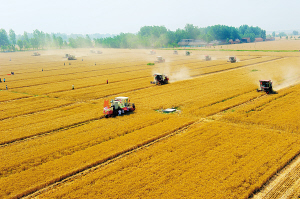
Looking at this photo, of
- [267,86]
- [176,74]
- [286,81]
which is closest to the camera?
[267,86]

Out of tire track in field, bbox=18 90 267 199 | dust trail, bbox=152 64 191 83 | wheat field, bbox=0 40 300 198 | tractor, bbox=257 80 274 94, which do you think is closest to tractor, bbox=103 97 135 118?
wheat field, bbox=0 40 300 198

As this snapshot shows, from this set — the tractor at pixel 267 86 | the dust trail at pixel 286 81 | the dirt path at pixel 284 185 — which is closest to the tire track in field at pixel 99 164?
the dirt path at pixel 284 185

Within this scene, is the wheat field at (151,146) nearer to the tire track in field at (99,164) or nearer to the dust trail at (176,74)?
the tire track in field at (99,164)

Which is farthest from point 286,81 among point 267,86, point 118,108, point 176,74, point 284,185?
point 284,185

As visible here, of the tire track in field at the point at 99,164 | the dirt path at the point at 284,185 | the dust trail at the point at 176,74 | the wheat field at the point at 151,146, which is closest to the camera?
the dirt path at the point at 284,185

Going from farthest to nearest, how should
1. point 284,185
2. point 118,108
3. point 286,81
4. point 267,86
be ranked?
point 286,81
point 267,86
point 118,108
point 284,185

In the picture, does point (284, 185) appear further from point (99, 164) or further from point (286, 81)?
point (286, 81)

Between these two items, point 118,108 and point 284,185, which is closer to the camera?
point 284,185

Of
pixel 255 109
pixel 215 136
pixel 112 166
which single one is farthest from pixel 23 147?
pixel 255 109
